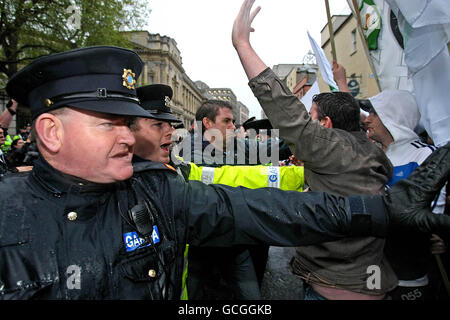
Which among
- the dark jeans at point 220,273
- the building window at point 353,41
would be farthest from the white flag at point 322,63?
the building window at point 353,41

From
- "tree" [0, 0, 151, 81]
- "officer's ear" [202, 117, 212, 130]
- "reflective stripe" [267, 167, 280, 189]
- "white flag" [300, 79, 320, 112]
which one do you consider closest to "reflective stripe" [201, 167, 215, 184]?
"reflective stripe" [267, 167, 280, 189]

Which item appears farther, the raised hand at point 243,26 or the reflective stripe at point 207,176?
the reflective stripe at point 207,176

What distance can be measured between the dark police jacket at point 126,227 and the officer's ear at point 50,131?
87mm

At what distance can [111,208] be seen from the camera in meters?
1.22

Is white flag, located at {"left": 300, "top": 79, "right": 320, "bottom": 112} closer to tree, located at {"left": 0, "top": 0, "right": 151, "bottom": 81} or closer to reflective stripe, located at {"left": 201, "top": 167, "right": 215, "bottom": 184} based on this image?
reflective stripe, located at {"left": 201, "top": 167, "right": 215, "bottom": 184}

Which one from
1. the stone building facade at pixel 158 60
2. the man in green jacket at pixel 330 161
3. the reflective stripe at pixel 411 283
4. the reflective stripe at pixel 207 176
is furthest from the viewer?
the stone building facade at pixel 158 60

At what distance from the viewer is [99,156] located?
3.82 feet

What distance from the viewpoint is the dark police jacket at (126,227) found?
1.01 metres

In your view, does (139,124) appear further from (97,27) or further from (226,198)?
(97,27)

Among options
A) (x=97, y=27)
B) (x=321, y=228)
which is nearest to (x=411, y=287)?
(x=321, y=228)

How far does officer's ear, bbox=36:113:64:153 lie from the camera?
1167mm

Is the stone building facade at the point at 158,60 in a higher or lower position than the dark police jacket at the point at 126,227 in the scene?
higher

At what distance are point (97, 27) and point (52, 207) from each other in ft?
56.6

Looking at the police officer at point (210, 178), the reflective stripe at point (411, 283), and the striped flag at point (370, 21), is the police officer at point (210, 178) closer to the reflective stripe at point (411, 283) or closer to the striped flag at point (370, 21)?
the reflective stripe at point (411, 283)
